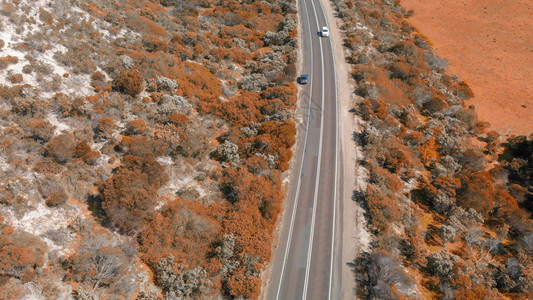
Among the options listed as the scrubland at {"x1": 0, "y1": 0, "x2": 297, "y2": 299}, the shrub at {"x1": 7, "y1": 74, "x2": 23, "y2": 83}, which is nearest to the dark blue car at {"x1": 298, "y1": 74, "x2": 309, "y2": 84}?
the scrubland at {"x1": 0, "y1": 0, "x2": 297, "y2": 299}

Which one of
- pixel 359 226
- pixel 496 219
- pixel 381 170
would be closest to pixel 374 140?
pixel 381 170

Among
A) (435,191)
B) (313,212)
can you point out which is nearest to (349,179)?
(313,212)

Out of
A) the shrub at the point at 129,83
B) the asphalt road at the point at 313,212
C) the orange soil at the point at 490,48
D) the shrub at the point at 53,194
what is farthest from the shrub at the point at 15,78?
the orange soil at the point at 490,48

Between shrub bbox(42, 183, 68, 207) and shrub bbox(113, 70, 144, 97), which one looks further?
shrub bbox(113, 70, 144, 97)

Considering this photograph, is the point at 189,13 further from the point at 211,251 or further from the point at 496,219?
the point at 496,219

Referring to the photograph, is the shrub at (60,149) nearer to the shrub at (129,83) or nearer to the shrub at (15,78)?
the shrub at (15,78)

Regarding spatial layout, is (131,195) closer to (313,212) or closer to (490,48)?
(313,212)

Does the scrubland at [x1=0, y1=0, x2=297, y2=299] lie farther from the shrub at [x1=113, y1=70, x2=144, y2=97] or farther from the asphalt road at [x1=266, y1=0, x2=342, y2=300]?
the asphalt road at [x1=266, y1=0, x2=342, y2=300]
